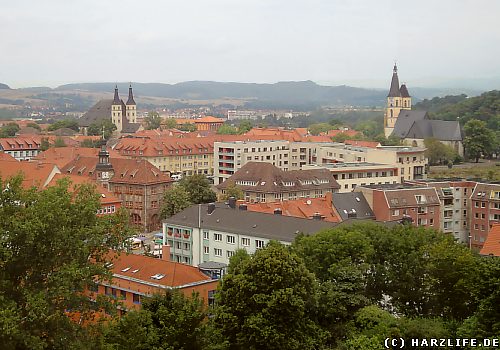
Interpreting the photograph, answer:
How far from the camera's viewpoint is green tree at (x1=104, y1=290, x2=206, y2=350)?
23359 mm

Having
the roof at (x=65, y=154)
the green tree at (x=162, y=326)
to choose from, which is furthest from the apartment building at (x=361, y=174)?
the green tree at (x=162, y=326)

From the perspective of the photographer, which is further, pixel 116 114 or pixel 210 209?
pixel 116 114

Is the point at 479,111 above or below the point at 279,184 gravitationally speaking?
above

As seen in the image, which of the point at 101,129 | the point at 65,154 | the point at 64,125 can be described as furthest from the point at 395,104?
the point at 65,154

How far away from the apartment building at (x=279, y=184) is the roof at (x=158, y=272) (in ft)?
122

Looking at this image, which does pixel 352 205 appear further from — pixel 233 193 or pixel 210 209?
pixel 233 193

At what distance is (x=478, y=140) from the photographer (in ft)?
351

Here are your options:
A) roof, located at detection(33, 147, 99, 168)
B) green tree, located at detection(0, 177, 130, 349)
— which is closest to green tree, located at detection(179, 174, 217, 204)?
roof, located at detection(33, 147, 99, 168)

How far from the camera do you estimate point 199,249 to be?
51.3m

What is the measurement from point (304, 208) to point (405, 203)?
8783 mm

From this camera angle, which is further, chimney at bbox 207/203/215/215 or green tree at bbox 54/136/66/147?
green tree at bbox 54/136/66/147

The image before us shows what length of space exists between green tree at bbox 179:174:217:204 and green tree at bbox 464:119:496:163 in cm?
4833

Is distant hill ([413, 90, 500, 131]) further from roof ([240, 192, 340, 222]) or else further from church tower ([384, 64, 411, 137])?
roof ([240, 192, 340, 222])

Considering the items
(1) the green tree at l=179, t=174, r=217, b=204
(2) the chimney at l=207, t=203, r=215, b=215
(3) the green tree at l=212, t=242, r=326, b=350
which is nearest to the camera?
(3) the green tree at l=212, t=242, r=326, b=350
